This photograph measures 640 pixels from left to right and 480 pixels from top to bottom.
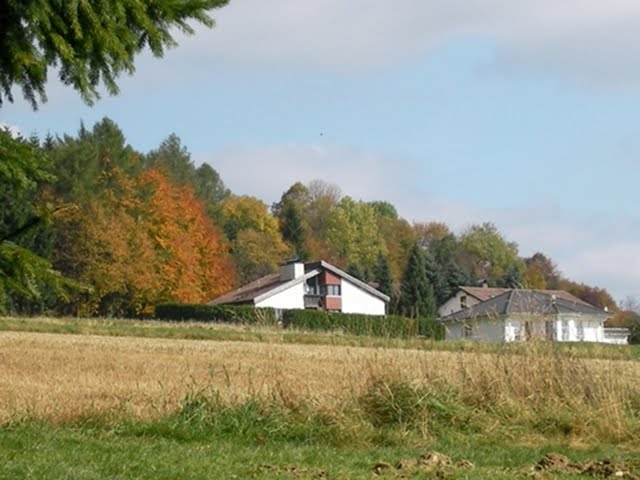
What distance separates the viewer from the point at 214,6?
8773mm

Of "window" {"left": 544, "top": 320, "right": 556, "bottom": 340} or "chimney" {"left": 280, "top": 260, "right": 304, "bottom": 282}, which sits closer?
"window" {"left": 544, "top": 320, "right": 556, "bottom": 340}

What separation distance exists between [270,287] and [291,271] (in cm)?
231

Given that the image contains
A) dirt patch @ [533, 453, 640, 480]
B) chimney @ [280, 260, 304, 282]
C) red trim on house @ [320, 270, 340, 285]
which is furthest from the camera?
red trim on house @ [320, 270, 340, 285]

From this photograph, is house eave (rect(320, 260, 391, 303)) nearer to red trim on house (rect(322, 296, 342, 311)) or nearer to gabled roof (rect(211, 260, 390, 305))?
gabled roof (rect(211, 260, 390, 305))

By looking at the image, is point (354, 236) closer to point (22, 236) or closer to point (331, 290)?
point (331, 290)

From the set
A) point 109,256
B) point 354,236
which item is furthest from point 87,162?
point 354,236

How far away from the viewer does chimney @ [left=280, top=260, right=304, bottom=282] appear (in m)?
88.8

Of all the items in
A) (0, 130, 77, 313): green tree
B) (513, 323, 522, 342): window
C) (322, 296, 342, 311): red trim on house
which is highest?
(322, 296, 342, 311): red trim on house

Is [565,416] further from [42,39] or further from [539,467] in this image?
[42,39]

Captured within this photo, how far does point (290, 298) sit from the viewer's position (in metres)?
89.9

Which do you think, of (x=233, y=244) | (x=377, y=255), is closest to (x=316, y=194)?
(x=377, y=255)

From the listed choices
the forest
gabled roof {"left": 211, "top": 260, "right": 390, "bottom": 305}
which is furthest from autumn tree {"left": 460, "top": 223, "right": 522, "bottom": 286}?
gabled roof {"left": 211, "top": 260, "right": 390, "bottom": 305}

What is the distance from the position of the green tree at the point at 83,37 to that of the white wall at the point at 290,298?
7897 cm

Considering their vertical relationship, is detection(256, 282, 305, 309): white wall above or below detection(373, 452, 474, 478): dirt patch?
above
